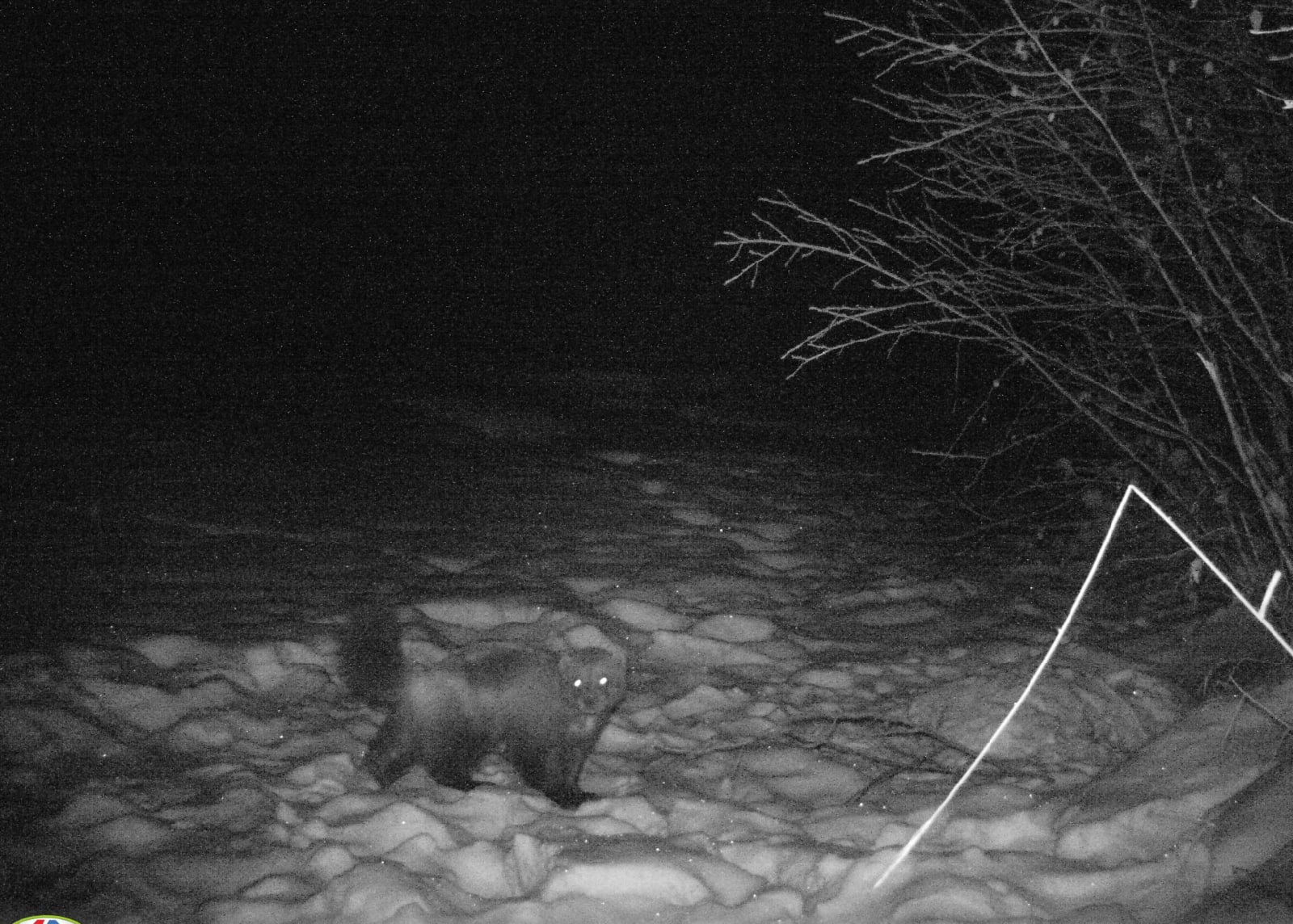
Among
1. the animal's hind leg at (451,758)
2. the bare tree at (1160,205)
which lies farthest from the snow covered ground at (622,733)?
the bare tree at (1160,205)

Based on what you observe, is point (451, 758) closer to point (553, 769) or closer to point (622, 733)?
point (553, 769)

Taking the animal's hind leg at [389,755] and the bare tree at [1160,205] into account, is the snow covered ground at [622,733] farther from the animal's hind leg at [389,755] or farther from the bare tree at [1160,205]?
the bare tree at [1160,205]

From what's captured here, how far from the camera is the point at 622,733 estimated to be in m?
3.86

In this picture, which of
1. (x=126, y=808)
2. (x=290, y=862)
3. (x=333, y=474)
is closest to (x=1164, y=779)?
(x=290, y=862)

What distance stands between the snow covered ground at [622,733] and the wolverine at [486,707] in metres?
0.12

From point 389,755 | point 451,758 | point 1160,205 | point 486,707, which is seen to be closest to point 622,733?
point 486,707

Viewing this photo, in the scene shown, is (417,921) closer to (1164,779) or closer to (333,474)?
(1164,779)

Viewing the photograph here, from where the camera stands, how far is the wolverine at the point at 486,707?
3393mm

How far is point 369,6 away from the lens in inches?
725

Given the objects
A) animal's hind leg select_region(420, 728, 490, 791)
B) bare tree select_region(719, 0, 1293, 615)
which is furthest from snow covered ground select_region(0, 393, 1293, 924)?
bare tree select_region(719, 0, 1293, 615)

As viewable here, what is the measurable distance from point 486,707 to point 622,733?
0.59 meters

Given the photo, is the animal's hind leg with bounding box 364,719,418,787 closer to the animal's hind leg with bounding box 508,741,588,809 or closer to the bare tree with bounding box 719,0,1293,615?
the animal's hind leg with bounding box 508,741,588,809

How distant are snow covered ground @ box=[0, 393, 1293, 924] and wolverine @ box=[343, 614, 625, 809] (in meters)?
0.12

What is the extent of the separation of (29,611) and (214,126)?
1504cm
